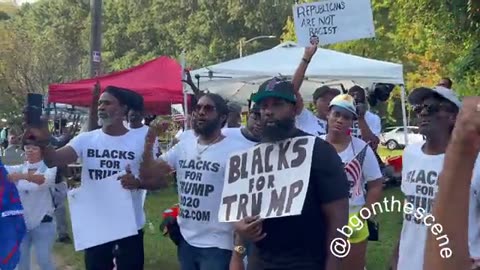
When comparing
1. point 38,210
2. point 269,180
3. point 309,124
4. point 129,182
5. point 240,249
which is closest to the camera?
point 269,180

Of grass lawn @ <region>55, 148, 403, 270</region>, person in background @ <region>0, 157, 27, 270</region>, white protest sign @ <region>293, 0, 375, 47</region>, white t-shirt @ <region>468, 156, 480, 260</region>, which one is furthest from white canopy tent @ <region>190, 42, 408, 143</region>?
white t-shirt @ <region>468, 156, 480, 260</region>

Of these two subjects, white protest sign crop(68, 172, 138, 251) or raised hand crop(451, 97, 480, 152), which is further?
white protest sign crop(68, 172, 138, 251)

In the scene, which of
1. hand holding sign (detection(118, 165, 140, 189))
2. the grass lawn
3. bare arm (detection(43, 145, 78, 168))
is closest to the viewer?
bare arm (detection(43, 145, 78, 168))

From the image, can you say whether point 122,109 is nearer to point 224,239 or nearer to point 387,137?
point 224,239

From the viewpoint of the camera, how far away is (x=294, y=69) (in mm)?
13109

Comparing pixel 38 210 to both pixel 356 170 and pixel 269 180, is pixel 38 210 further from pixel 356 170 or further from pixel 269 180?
pixel 269 180

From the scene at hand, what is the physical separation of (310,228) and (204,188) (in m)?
1.64

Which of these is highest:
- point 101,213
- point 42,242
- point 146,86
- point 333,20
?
point 146,86

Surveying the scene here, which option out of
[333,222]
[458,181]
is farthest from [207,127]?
[458,181]

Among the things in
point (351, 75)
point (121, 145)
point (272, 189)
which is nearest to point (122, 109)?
point (121, 145)

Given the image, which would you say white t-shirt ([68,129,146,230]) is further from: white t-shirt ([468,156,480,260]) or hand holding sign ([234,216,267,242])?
white t-shirt ([468,156,480,260])

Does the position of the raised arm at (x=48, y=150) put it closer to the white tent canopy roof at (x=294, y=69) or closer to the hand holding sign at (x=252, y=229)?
the hand holding sign at (x=252, y=229)

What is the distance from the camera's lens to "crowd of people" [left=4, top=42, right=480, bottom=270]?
3.92 metres

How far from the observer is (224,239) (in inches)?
222
